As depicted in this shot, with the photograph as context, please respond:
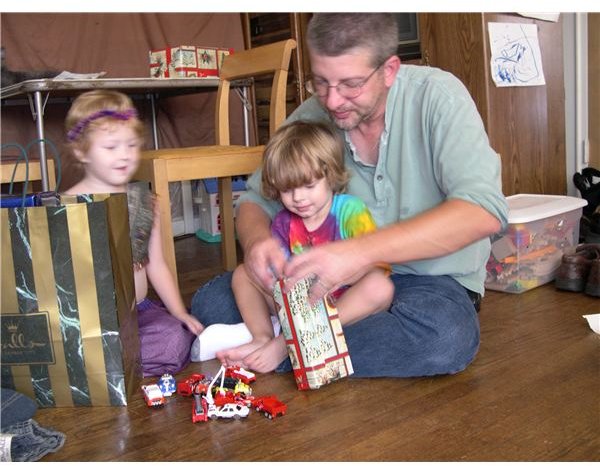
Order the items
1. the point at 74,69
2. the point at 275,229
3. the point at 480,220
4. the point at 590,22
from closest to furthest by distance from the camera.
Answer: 1. the point at 480,220
2. the point at 275,229
3. the point at 590,22
4. the point at 74,69

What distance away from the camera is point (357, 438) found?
3.67 ft

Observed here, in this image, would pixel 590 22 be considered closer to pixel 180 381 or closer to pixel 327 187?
pixel 327 187

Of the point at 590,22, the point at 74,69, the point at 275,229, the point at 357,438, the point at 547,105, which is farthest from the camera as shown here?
the point at 74,69

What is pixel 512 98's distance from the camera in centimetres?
249

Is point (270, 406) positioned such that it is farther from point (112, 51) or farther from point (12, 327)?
point (112, 51)

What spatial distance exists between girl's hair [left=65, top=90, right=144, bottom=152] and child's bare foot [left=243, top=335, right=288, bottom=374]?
0.57m

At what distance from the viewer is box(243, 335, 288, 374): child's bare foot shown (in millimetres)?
1451

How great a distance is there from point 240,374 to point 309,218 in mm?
Answer: 378

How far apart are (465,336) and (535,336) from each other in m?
0.31

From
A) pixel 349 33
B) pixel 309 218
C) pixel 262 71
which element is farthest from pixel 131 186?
pixel 262 71

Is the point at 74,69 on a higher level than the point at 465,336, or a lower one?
higher

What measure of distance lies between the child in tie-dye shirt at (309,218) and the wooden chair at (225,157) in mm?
499

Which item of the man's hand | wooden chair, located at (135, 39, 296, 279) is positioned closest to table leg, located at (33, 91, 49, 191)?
wooden chair, located at (135, 39, 296, 279)

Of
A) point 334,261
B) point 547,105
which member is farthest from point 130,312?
point 547,105
